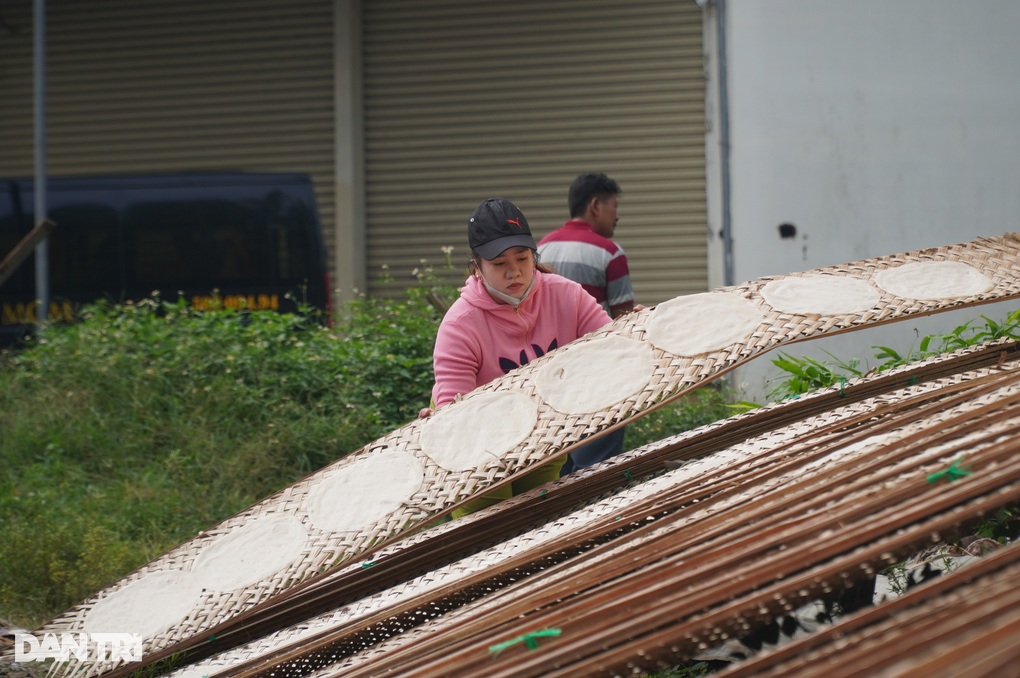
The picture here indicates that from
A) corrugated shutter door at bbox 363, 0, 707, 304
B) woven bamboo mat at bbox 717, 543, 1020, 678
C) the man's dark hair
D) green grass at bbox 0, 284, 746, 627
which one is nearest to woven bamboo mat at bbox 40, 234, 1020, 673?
woven bamboo mat at bbox 717, 543, 1020, 678

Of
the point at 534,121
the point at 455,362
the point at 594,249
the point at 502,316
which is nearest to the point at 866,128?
the point at 594,249

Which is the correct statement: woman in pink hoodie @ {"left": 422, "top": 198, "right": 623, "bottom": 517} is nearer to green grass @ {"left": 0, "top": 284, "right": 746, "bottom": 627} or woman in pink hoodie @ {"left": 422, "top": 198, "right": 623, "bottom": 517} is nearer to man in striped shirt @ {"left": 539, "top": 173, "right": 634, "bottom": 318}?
man in striped shirt @ {"left": 539, "top": 173, "right": 634, "bottom": 318}

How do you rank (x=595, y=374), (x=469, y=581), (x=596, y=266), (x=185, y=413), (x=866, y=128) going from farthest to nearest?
(x=866, y=128), (x=185, y=413), (x=596, y=266), (x=595, y=374), (x=469, y=581)

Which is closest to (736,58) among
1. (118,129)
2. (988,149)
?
(988,149)

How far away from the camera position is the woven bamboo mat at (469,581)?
2.12 meters

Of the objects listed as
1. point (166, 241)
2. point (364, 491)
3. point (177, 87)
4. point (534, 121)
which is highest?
point (177, 87)

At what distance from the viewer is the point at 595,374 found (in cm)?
253

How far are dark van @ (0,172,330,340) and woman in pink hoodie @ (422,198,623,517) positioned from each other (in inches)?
187

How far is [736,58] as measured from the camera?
5.58m

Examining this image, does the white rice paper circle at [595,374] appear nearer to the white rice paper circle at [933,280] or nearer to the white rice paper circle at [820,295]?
the white rice paper circle at [820,295]

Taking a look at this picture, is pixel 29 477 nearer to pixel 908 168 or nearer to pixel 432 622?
pixel 432 622

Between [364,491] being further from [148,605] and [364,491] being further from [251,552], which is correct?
[148,605]

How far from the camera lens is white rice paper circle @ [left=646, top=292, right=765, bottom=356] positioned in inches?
97.8

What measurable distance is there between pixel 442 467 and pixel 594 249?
208 centimetres
